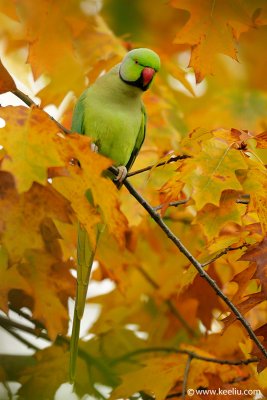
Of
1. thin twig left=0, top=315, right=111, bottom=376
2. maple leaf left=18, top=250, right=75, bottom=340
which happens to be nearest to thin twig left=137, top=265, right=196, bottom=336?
thin twig left=0, top=315, right=111, bottom=376

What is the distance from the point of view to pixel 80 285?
1942mm

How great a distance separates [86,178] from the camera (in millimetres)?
1469

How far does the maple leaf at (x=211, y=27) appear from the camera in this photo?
6.14 feet

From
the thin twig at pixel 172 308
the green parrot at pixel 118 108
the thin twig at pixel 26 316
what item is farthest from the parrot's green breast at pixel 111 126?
the thin twig at pixel 172 308

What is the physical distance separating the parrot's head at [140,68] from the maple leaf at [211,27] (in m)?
0.24

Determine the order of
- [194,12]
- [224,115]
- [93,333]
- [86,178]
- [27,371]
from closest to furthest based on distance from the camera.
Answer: [86,178] → [194,12] → [27,371] → [93,333] → [224,115]

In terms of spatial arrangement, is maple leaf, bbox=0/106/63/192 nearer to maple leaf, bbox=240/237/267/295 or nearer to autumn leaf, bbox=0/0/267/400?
autumn leaf, bbox=0/0/267/400

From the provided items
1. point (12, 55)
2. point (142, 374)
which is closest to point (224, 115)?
point (12, 55)

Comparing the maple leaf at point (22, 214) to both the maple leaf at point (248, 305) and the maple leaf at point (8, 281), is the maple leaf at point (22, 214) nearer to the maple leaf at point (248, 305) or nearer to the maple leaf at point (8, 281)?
the maple leaf at point (8, 281)

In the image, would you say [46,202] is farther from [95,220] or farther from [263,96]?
[263,96]

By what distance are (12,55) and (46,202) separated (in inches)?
60.1

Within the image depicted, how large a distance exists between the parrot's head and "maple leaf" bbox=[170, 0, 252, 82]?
243 mm

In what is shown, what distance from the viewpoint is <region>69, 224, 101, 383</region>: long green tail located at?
75.8 inches

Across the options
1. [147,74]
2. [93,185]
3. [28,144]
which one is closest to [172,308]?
[147,74]
